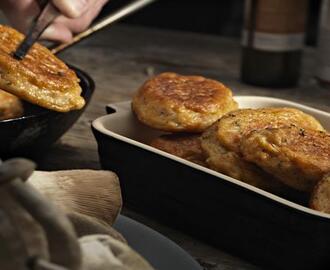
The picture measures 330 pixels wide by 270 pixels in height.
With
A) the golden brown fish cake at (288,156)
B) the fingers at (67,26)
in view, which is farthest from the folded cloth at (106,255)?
the fingers at (67,26)

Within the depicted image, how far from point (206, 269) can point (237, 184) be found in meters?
0.11

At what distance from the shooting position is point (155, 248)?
2.34 feet

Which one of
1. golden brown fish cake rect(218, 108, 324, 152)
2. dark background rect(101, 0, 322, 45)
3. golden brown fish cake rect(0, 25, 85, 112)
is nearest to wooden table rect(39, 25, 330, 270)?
golden brown fish cake rect(0, 25, 85, 112)

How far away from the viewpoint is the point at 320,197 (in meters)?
0.71

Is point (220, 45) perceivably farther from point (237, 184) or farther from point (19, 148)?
point (237, 184)

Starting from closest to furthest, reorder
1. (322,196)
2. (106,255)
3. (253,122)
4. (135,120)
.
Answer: (106,255) < (322,196) < (253,122) < (135,120)

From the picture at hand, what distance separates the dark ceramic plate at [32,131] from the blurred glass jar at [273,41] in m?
0.75

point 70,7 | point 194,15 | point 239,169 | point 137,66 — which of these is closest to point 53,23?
point 70,7

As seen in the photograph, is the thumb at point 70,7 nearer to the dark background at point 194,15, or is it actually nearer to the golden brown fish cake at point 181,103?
the golden brown fish cake at point 181,103

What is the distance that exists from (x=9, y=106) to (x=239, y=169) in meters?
0.27

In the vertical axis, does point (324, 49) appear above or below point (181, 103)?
below

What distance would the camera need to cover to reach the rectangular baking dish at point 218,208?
2.30 ft

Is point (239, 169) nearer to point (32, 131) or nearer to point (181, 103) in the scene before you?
point (181, 103)

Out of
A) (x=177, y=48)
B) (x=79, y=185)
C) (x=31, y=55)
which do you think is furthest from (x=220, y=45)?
(x=79, y=185)
